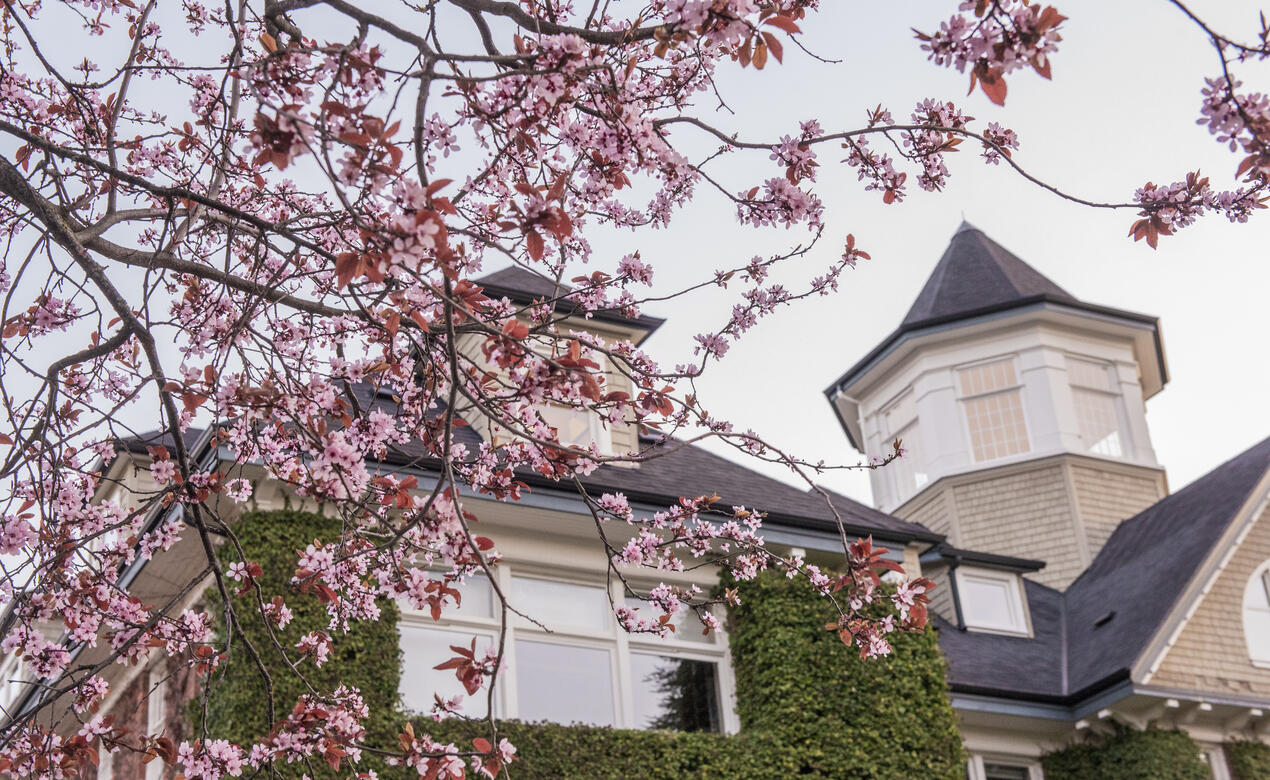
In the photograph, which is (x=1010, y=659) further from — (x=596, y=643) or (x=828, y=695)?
(x=596, y=643)

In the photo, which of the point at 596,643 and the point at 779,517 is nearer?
the point at 596,643

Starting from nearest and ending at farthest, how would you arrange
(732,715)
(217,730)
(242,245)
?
(242,245) → (217,730) → (732,715)

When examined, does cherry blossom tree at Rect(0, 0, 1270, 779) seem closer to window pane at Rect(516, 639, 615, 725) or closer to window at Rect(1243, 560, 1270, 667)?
window pane at Rect(516, 639, 615, 725)

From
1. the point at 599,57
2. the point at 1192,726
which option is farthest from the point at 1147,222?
the point at 1192,726

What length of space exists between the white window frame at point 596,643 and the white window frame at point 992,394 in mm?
9230

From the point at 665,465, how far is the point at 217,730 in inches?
204

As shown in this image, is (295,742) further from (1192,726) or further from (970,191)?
(970,191)

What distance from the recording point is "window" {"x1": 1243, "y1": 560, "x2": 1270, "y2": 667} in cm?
1380

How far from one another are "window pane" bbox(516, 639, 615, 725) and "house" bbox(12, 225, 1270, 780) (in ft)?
0.06

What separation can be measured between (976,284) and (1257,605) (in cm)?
804

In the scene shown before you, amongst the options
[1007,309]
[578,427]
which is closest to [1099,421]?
[1007,309]

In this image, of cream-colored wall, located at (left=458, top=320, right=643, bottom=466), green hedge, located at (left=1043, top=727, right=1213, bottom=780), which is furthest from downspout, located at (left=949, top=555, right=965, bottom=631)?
cream-colored wall, located at (left=458, top=320, right=643, bottom=466)

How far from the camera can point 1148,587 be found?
48.8ft

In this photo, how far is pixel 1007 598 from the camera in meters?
15.7
